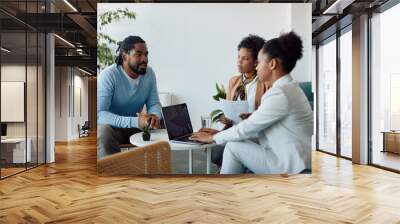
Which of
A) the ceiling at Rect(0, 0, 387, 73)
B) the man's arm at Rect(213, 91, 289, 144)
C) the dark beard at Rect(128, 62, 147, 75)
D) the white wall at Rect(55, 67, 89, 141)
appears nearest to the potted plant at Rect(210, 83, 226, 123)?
the man's arm at Rect(213, 91, 289, 144)

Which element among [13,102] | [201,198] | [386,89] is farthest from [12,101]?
[386,89]

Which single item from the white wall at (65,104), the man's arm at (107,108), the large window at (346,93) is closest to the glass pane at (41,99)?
the man's arm at (107,108)

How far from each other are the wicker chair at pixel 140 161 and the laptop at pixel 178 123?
231 mm

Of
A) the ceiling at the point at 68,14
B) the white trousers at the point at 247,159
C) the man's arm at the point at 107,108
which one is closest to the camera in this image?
the white trousers at the point at 247,159

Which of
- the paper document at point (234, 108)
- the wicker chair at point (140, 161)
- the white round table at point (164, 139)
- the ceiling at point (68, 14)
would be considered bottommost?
the wicker chair at point (140, 161)

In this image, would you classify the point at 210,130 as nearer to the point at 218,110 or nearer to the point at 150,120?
the point at 218,110

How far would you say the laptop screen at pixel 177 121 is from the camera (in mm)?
6008

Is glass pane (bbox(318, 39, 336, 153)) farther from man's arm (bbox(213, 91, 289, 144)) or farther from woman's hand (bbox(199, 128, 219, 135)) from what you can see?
woman's hand (bbox(199, 128, 219, 135))

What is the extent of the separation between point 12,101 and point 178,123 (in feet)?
9.72

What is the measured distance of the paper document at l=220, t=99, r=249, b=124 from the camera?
5984 millimetres

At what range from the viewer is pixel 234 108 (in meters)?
6.05

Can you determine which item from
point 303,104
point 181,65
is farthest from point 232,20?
point 303,104

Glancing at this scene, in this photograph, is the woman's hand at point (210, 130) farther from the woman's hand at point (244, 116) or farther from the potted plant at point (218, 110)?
the woman's hand at point (244, 116)

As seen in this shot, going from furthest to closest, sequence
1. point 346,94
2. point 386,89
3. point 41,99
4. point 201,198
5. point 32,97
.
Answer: point 346,94 < point 41,99 < point 32,97 < point 386,89 < point 201,198
